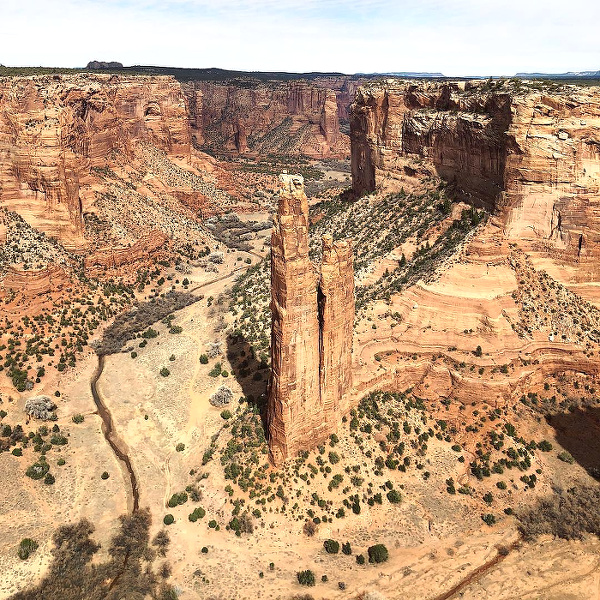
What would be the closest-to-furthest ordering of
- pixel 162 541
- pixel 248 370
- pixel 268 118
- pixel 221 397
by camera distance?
pixel 162 541
pixel 221 397
pixel 248 370
pixel 268 118

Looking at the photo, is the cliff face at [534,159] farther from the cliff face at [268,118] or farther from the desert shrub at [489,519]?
the cliff face at [268,118]

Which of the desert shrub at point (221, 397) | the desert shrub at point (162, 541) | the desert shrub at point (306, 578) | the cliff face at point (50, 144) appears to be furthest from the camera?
the cliff face at point (50, 144)

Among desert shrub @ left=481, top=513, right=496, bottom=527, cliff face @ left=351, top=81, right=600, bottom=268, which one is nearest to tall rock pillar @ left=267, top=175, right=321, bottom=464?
desert shrub @ left=481, top=513, right=496, bottom=527

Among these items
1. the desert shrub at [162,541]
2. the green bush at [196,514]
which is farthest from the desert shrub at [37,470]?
the green bush at [196,514]

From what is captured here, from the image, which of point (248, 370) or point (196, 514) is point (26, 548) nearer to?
point (196, 514)

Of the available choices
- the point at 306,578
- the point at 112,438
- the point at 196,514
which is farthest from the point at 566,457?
the point at 112,438

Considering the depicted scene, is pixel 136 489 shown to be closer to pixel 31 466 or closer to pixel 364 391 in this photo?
pixel 31 466
